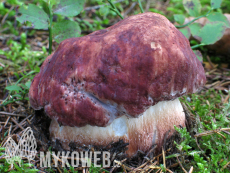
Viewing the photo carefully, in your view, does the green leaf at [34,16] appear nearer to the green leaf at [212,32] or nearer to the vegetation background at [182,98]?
the vegetation background at [182,98]

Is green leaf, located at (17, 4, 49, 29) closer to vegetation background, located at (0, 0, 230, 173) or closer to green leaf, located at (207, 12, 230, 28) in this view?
vegetation background, located at (0, 0, 230, 173)

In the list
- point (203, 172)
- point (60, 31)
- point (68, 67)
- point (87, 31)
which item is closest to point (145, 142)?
point (203, 172)

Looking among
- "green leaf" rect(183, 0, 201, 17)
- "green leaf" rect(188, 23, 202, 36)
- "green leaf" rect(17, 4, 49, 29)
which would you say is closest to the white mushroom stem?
"green leaf" rect(188, 23, 202, 36)

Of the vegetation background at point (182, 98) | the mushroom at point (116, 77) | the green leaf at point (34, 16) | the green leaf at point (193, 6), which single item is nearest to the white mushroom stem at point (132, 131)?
the mushroom at point (116, 77)

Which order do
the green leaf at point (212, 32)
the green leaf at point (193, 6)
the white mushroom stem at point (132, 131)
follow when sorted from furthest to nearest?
the green leaf at point (193, 6) < the green leaf at point (212, 32) < the white mushroom stem at point (132, 131)

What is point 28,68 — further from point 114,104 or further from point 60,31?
point 114,104
